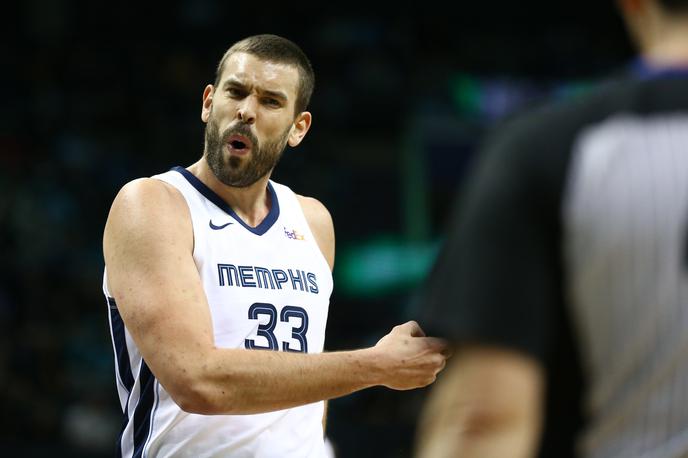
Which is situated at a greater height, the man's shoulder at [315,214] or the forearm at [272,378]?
the man's shoulder at [315,214]

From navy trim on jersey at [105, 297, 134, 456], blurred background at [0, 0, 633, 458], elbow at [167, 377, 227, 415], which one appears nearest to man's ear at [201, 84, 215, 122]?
navy trim on jersey at [105, 297, 134, 456]

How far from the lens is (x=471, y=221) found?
195cm

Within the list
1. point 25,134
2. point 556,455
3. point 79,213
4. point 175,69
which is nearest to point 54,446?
point 79,213

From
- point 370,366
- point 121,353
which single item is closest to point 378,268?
point 121,353

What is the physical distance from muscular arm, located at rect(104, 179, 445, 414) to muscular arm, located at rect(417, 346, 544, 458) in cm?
149

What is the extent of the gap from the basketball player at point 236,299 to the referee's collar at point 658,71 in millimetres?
1528

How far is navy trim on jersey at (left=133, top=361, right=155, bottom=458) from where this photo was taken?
391 centimetres

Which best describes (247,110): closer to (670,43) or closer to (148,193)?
(148,193)

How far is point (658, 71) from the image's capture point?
2.03 m

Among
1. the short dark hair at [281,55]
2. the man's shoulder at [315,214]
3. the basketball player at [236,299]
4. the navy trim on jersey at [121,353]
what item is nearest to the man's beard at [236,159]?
the basketball player at [236,299]

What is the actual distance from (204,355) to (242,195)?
98cm

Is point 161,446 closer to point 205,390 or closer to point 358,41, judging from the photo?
point 205,390

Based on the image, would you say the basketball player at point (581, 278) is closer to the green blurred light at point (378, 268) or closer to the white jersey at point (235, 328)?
the white jersey at point (235, 328)

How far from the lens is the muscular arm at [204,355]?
3.56 metres
